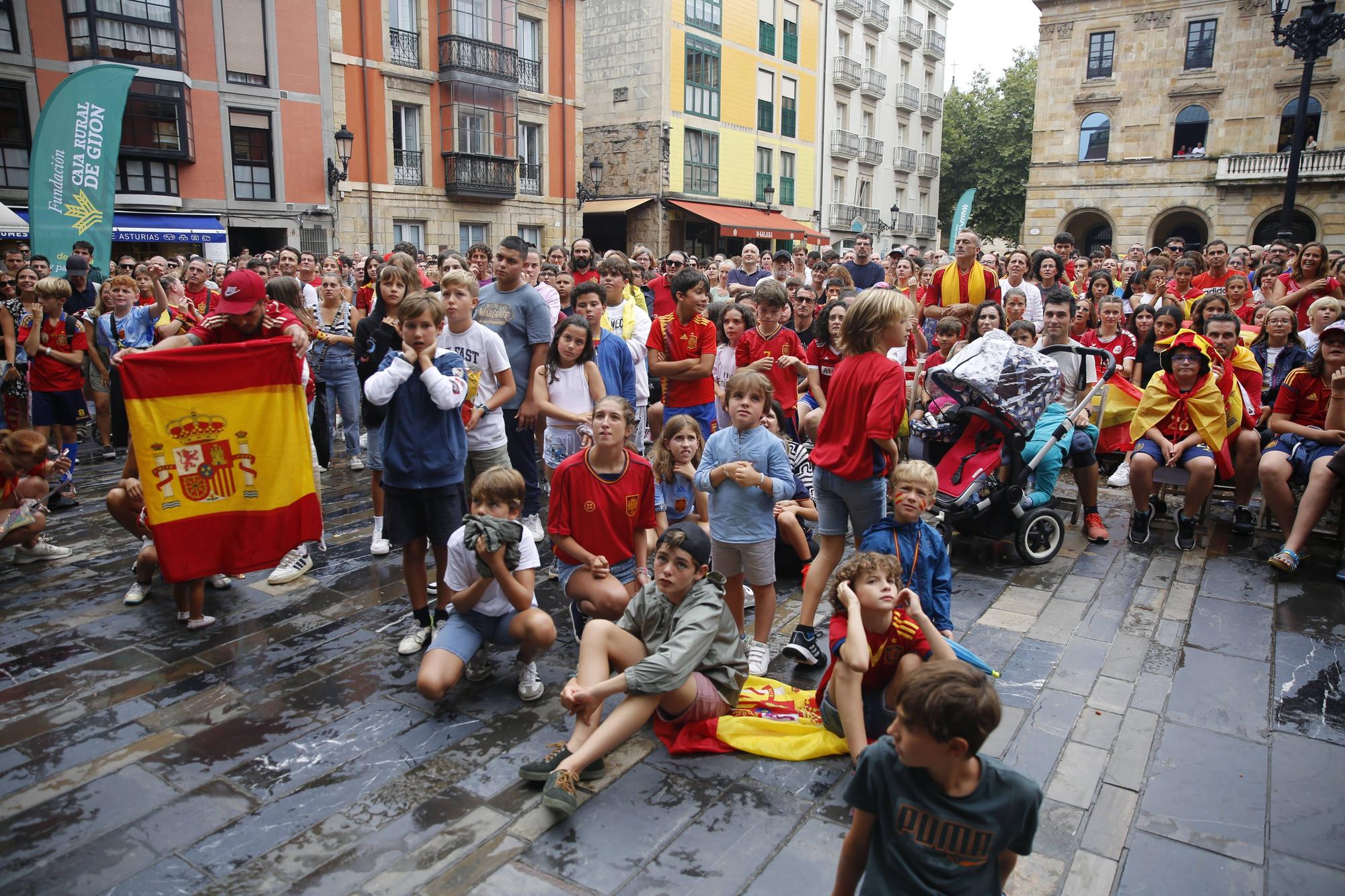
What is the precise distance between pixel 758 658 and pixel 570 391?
233 cm

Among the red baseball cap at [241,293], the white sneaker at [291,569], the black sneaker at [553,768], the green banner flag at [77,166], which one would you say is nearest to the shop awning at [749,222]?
the green banner flag at [77,166]

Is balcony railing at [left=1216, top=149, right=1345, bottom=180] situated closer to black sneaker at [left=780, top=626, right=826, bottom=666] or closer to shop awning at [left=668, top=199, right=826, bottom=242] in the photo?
shop awning at [left=668, top=199, right=826, bottom=242]

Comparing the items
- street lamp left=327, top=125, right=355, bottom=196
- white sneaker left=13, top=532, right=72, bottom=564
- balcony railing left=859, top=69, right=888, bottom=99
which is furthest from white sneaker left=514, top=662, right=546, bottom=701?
balcony railing left=859, top=69, right=888, bottom=99

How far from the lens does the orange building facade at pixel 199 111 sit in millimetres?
18188

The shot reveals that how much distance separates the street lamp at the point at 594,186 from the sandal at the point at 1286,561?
72.0 feet

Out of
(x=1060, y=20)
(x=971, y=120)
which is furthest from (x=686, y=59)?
(x=971, y=120)

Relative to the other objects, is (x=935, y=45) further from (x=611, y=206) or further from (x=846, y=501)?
(x=846, y=501)

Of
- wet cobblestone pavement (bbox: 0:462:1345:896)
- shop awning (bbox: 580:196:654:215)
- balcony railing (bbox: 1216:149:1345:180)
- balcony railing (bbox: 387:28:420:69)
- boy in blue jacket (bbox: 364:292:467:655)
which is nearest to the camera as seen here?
wet cobblestone pavement (bbox: 0:462:1345:896)

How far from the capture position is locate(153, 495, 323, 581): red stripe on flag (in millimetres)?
4613

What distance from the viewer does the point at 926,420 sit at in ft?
20.1

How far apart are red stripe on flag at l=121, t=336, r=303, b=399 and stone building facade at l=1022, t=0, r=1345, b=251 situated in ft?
114

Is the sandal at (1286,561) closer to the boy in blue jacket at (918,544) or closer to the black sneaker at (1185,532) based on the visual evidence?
the black sneaker at (1185,532)

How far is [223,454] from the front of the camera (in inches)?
188

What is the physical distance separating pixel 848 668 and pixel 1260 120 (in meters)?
35.8
